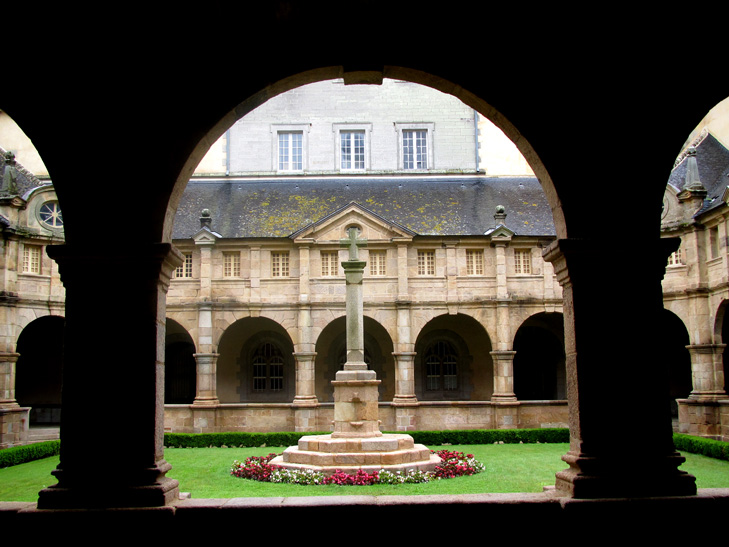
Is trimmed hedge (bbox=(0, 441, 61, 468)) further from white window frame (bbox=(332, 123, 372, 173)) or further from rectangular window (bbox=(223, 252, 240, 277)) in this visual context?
white window frame (bbox=(332, 123, 372, 173))

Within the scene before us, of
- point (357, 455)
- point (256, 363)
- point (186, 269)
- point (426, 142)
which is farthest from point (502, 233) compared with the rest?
point (357, 455)

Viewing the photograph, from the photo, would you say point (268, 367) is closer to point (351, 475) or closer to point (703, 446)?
point (351, 475)

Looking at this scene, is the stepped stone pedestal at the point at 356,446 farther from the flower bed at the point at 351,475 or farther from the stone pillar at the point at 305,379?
the stone pillar at the point at 305,379

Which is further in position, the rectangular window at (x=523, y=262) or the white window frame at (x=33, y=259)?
the rectangular window at (x=523, y=262)

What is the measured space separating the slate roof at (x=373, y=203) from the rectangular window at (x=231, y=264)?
638mm

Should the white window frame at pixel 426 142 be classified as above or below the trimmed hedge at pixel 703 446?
above

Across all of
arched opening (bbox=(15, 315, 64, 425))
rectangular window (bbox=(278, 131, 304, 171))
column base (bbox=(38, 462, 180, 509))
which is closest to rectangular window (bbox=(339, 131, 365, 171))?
rectangular window (bbox=(278, 131, 304, 171))

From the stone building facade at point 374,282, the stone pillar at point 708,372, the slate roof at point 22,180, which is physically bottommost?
the stone pillar at point 708,372

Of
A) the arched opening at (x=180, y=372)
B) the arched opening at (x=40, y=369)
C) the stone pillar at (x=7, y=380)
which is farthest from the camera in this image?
the arched opening at (x=180, y=372)

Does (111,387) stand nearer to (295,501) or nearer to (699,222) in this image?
(295,501)

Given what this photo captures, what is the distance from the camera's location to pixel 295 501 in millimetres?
4922

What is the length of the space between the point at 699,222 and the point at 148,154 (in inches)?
691

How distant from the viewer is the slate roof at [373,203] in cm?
2241

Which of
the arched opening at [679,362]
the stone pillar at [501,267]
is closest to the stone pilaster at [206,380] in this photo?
the stone pillar at [501,267]
